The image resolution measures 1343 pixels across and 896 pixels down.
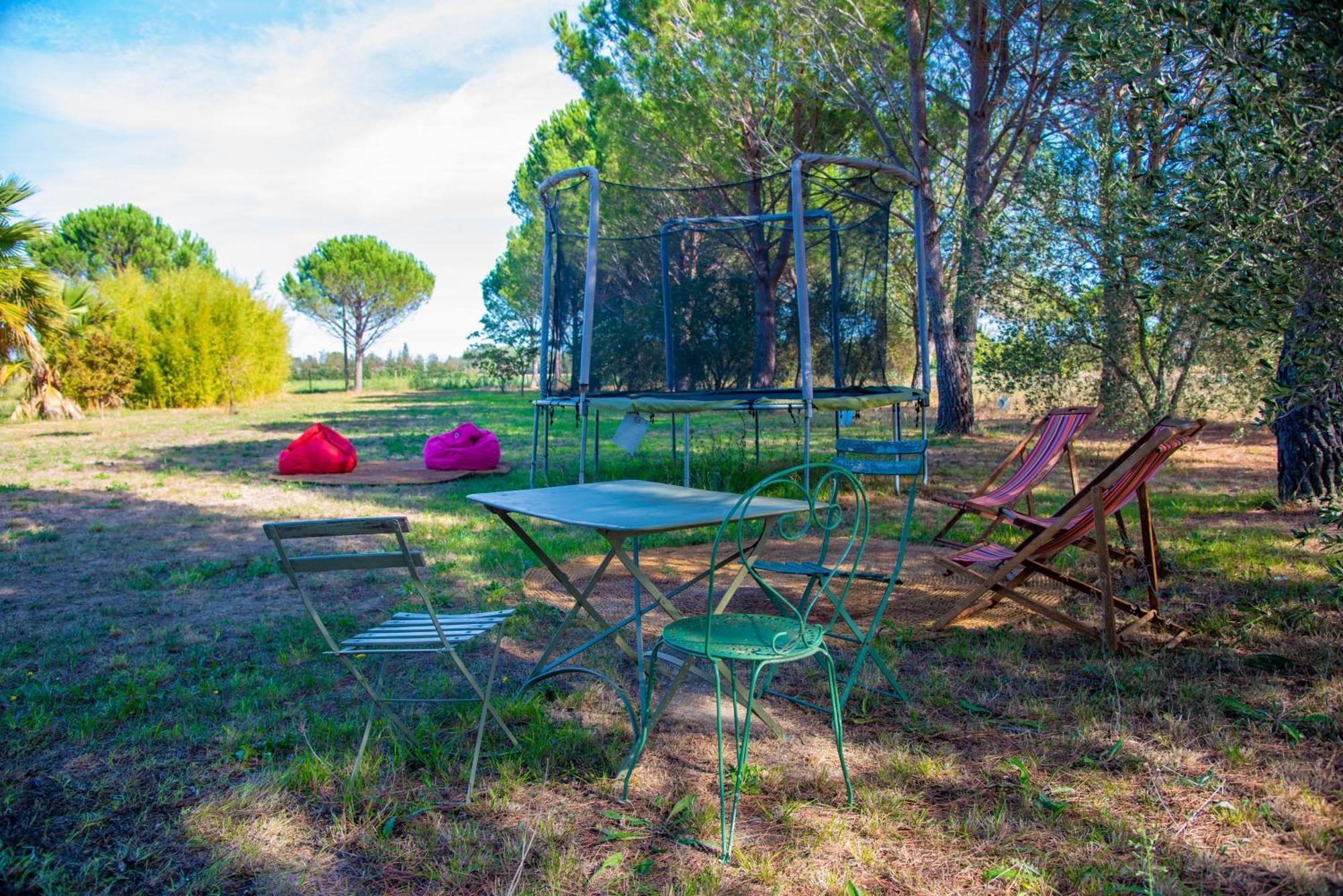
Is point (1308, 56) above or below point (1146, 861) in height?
above

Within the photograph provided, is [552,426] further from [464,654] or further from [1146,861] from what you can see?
[1146,861]

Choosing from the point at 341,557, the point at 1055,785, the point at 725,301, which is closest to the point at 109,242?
the point at 725,301

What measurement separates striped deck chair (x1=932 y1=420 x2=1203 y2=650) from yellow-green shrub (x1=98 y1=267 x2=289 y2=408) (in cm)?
1859

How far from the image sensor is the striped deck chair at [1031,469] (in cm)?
375

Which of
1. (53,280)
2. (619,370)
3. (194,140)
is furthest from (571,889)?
(53,280)

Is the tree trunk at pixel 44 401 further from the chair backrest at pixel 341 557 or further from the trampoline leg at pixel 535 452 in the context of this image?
the chair backrest at pixel 341 557

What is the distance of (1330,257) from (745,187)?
34.3ft

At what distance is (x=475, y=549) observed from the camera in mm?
4820

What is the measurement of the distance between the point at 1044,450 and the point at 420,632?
335cm

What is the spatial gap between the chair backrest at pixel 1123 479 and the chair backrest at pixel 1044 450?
2.75 feet

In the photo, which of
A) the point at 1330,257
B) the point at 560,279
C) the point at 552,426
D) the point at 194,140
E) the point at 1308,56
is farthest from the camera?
the point at 552,426

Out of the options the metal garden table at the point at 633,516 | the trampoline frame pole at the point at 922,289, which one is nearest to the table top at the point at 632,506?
the metal garden table at the point at 633,516

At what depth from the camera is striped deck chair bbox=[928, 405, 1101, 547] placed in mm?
Result: 3754

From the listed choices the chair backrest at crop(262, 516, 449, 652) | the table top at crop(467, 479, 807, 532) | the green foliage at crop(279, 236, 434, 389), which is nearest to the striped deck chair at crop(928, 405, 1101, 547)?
the table top at crop(467, 479, 807, 532)
